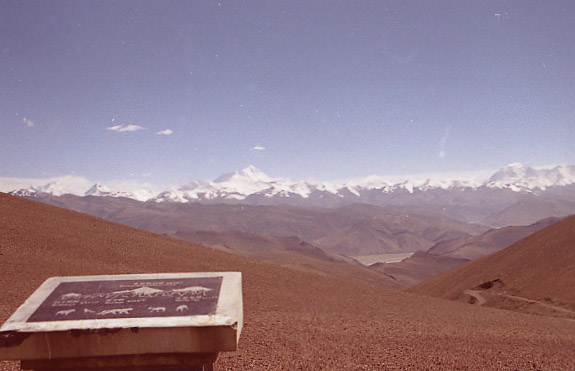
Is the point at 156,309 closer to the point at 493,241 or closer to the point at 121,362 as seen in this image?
the point at 121,362

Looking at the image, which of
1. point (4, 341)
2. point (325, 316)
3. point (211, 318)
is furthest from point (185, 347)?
point (325, 316)

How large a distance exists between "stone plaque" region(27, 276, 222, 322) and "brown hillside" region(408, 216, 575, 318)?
74.3 ft

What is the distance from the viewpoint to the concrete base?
23.5ft

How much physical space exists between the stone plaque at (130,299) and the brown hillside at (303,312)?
2769mm

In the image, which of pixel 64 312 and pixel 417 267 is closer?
pixel 64 312

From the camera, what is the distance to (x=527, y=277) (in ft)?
104

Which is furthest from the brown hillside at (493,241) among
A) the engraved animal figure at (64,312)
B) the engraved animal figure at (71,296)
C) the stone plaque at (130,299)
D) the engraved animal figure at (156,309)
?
the engraved animal figure at (64,312)

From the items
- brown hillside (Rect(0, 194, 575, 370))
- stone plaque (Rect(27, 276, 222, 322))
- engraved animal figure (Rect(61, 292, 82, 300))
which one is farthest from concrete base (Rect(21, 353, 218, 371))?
brown hillside (Rect(0, 194, 575, 370))

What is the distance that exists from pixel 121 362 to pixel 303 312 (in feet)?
37.4

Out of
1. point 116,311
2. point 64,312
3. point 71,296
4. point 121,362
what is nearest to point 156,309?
point 116,311

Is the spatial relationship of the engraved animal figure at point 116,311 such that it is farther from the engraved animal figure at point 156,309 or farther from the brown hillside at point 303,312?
the brown hillside at point 303,312

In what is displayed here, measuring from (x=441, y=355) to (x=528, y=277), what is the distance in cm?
2408

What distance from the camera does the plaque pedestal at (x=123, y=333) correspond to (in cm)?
690

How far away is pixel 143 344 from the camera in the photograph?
22.8ft
